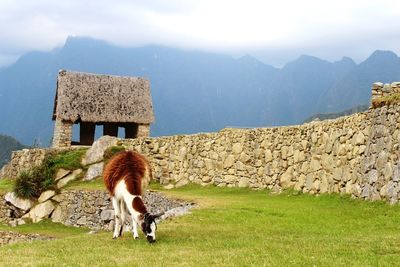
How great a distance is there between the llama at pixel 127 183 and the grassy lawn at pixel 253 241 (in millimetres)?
501

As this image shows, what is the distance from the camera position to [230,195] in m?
22.4

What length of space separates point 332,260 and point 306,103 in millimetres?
178706

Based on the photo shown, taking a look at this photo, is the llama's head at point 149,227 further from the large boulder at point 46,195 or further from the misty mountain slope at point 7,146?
the misty mountain slope at point 7,146

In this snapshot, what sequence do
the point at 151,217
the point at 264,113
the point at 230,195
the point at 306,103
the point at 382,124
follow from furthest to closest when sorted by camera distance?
the point at 264,113
the point at 306,103
the point at 230,195
the point at 382,124
the point at 151,217

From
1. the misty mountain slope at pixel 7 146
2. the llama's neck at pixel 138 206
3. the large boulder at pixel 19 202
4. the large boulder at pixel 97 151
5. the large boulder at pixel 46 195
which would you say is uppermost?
the llama's neck at pixel 138 206

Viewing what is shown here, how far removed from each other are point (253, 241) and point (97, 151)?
21679mm

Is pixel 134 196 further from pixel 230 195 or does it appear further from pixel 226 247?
pixel 230 195

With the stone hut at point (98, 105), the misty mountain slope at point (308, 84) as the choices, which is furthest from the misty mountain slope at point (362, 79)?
the stone hut at point (98, 105)

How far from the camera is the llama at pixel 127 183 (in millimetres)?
11336

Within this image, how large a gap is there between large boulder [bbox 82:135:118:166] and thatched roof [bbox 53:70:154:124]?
13.8 feet

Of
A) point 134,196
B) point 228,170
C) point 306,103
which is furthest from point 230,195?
point 306,103

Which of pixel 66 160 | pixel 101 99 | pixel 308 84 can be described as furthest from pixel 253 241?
pixel 308 84

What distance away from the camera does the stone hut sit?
35281mm

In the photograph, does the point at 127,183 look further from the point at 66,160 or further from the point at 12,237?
the point at 66,160
